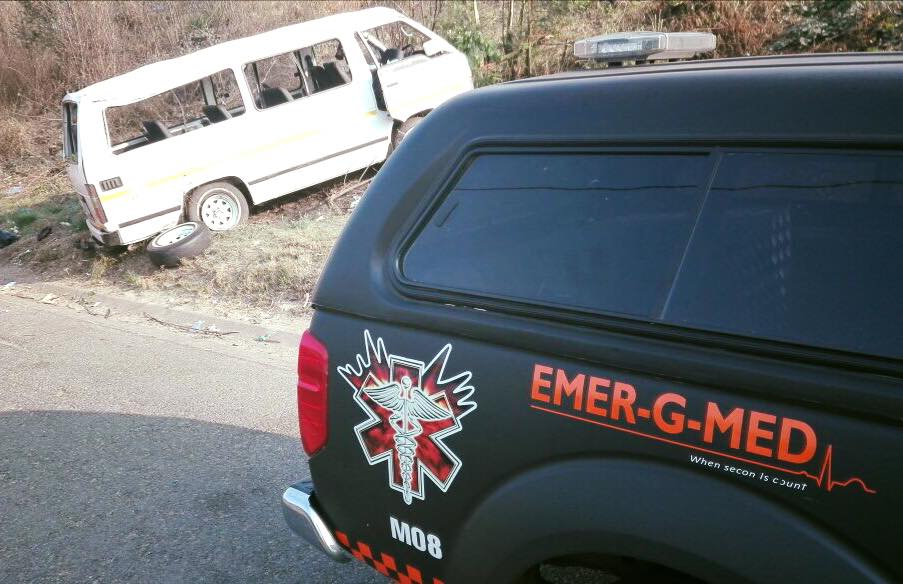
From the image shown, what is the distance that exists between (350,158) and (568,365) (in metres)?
8.68

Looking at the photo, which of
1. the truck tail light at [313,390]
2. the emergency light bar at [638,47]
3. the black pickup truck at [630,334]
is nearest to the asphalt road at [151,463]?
the truck tail light at [313,390]

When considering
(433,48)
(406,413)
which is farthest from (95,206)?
(406,413)

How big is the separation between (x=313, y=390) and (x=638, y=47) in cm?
159

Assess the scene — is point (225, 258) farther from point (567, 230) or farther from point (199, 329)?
point (567, 230)

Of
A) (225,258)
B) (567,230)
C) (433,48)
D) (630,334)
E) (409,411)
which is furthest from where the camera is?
(433,48)

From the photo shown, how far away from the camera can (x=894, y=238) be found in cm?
170

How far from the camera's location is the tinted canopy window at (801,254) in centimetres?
169

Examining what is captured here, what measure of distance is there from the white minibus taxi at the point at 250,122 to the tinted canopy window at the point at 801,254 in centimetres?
861

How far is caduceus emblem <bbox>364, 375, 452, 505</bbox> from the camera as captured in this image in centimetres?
224

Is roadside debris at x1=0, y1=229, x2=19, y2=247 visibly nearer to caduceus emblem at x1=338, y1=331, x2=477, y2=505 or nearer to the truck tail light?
the truck tail light

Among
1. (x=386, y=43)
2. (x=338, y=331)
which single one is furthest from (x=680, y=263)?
(x=386, y=43)

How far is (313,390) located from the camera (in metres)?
2.55

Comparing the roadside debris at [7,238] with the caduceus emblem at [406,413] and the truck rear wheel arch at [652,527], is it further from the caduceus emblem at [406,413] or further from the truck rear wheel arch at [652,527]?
the truck rear wheel arch at [652,527]

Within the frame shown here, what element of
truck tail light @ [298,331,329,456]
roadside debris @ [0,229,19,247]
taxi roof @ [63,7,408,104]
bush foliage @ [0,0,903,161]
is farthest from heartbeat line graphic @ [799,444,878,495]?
roadside debris @ [0,229,19,247]
